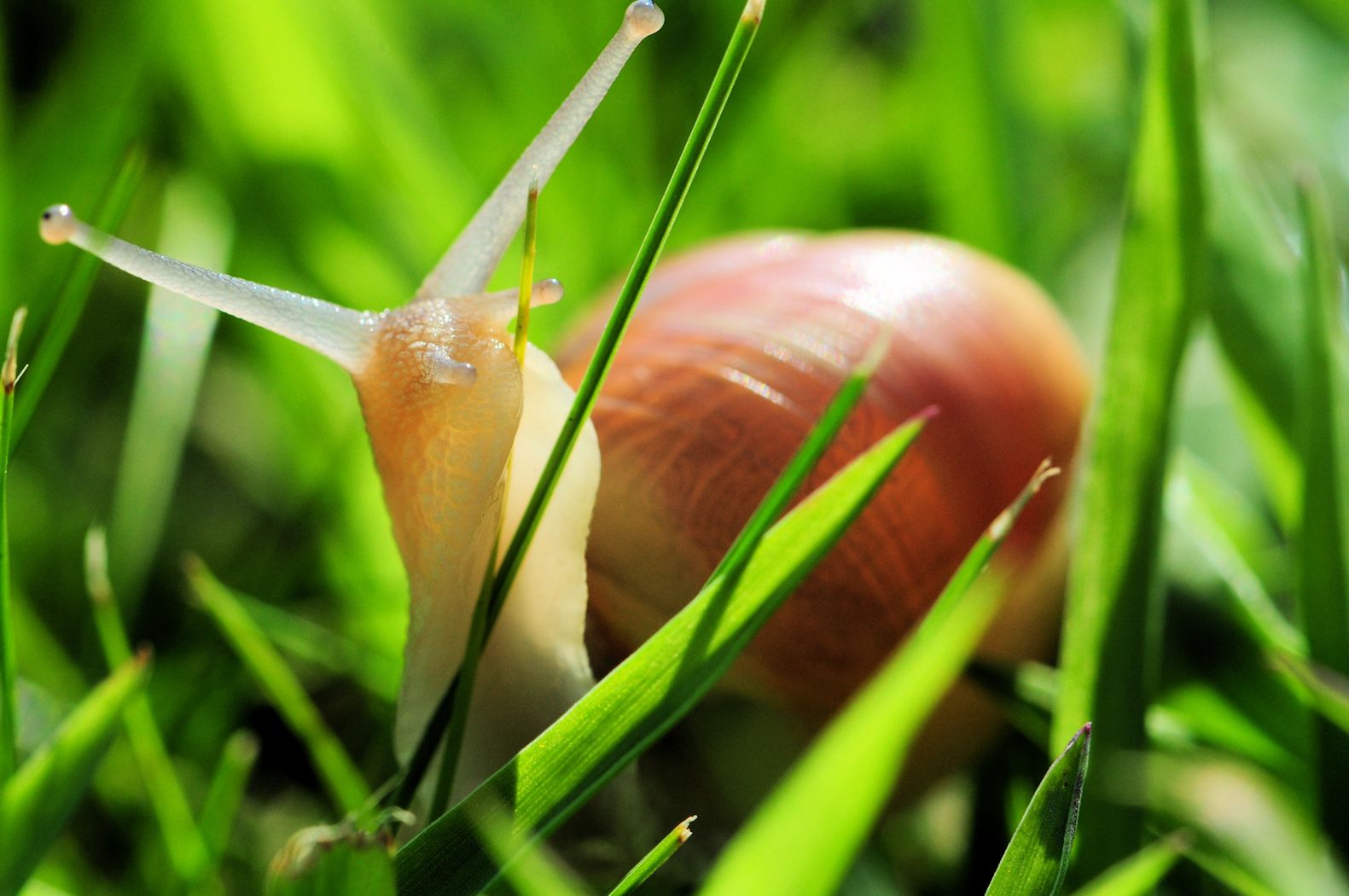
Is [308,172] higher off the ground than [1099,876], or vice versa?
[308,172]

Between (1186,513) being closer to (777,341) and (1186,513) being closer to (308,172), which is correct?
(777,341)

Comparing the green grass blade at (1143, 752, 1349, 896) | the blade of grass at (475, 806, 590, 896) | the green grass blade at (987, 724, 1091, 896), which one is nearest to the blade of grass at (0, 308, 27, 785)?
the blade of grass at (475, 806, 590, 896)

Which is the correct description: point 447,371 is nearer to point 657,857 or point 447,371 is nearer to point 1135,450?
point 657,857

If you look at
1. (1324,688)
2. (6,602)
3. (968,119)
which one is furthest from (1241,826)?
(968,119)

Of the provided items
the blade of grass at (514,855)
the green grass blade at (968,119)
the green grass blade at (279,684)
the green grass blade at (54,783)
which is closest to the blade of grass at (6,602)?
the green grass blade at (54,783)

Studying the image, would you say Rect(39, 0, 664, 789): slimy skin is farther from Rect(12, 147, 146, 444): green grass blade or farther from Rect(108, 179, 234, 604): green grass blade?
Rect(108, 179, 234, 604): green grass blade

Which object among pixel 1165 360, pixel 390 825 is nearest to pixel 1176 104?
pixel 1165 360
